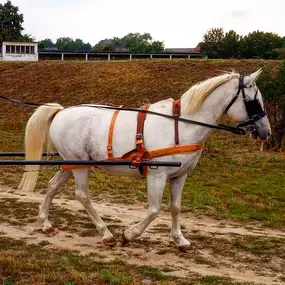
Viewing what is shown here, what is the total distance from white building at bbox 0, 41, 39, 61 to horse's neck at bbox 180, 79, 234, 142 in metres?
37.5

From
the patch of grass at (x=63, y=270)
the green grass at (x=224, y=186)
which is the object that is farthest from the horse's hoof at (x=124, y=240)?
the green grass at (x=224, y=186)

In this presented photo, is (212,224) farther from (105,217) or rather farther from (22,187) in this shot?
(22,187)

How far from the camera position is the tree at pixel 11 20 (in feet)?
229

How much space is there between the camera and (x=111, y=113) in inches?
250

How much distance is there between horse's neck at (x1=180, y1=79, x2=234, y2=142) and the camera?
5879 mm

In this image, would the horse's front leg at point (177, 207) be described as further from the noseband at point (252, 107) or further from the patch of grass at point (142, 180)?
the patch of grass at point (142, 180)

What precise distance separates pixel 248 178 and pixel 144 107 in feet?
19.7

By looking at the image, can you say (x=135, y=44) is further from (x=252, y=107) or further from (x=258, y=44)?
(x=252, y=107)

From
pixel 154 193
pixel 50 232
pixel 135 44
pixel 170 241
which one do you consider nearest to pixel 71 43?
pixel 135 44

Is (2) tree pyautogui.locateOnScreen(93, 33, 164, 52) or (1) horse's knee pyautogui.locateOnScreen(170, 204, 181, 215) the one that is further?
(2) tree pyautogui.locateOnScreen(93, 33, 164, 52)

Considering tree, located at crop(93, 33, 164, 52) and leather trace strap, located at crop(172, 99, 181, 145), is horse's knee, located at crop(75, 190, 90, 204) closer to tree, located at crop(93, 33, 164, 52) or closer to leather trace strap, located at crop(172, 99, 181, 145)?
leather trace strap, located at crop(172, 99, 181, 145)

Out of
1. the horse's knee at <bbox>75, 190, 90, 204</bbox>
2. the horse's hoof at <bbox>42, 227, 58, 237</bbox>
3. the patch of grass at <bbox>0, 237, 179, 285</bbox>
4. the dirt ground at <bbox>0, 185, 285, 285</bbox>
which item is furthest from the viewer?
the horse's hoof at <bbox>42, 227, 58, 237</bbox>

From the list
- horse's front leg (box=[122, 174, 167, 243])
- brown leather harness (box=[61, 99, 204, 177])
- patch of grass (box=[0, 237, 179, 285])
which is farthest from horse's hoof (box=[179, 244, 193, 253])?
brown leather harness (box=[61, 99, 204, 177])

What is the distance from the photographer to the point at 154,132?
593cm
